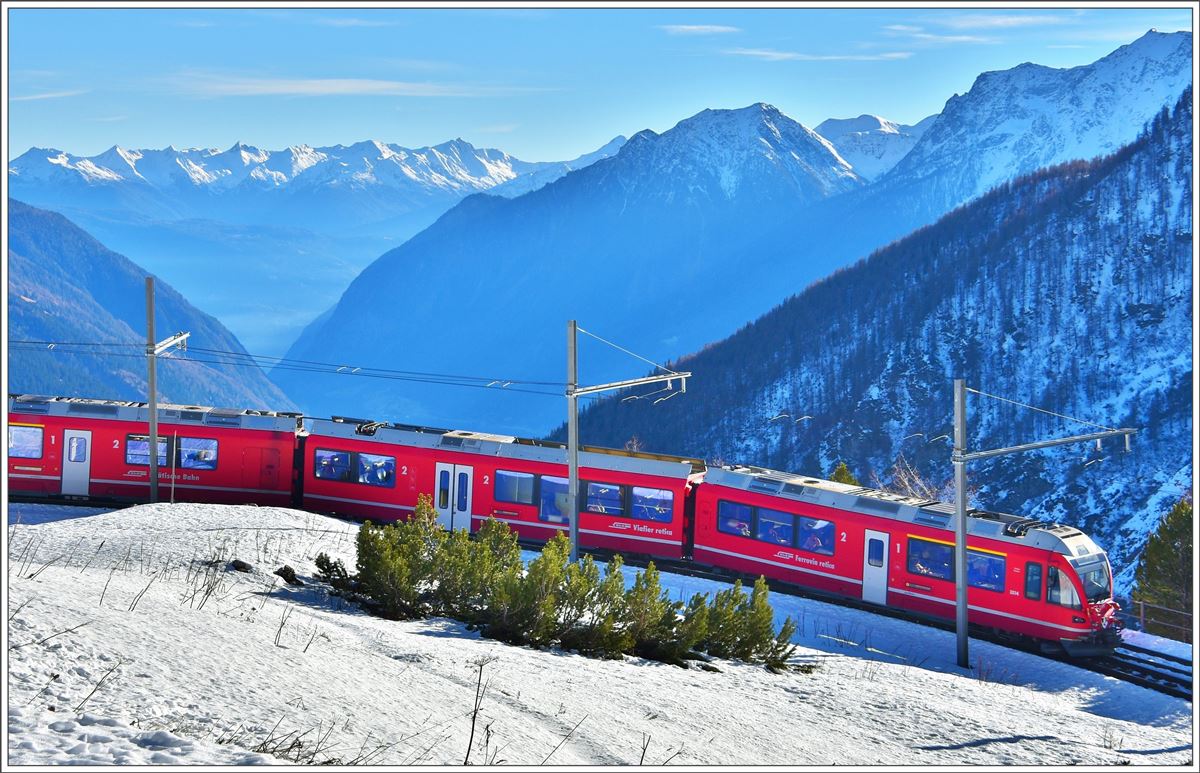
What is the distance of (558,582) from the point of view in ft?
70.8

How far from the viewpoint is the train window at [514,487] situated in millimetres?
36438

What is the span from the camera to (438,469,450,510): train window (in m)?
37.2

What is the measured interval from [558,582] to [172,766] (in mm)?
10611

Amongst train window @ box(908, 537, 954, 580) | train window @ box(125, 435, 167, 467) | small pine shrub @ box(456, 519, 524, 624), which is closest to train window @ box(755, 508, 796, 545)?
train window @ box(908, 537, 954, 580)

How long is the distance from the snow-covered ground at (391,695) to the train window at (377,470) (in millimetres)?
11146

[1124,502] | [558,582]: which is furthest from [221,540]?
[1124,502]

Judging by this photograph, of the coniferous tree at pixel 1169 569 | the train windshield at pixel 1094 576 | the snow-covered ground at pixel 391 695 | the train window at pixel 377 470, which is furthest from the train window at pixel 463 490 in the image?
the coniferous tree at pixel 1169 569

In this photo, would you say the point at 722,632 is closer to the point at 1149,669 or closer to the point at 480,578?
the point at 480,578

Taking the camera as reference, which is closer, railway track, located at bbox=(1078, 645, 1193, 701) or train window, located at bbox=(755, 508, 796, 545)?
railway track, located at bbox=(1078, 645, 1193, 701)

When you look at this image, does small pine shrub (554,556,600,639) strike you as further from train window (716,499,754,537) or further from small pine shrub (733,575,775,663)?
train window (716,499,754,537)

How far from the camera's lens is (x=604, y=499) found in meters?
35.8

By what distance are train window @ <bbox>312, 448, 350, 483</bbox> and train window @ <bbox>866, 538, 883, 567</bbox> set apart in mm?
16957

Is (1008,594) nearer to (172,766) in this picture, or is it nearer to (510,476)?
(510,476)

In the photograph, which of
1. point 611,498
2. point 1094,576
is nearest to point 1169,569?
point 1094,576
